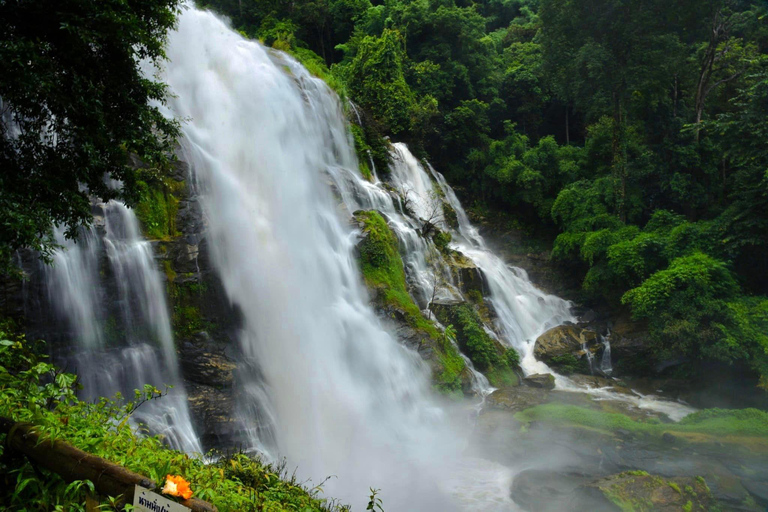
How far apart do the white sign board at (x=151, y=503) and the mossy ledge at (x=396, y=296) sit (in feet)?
34.5

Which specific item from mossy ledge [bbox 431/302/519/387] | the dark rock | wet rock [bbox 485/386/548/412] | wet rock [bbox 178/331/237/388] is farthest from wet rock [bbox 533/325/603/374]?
wet rock [bbox 178/331/237/388]

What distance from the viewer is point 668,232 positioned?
16.9m

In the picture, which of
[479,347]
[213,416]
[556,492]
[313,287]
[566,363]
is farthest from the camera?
[566,363]

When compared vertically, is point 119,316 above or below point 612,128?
below

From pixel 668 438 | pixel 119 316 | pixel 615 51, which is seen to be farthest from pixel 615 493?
pixel 615 51

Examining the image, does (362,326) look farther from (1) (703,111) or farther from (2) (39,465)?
(1) (703,111)

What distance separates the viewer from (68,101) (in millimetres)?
5211

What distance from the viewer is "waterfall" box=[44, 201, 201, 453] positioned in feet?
26.9

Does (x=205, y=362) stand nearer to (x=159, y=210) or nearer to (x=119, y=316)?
A: (x=119, y=316)

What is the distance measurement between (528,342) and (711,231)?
22.5ft

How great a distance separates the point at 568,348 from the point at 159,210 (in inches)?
512

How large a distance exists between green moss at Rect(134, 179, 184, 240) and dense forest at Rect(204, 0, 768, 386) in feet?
32.3

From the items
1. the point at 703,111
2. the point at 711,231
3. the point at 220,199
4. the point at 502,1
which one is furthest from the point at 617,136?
the point at 502,1

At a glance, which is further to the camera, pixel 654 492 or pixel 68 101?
pixel 654 492
